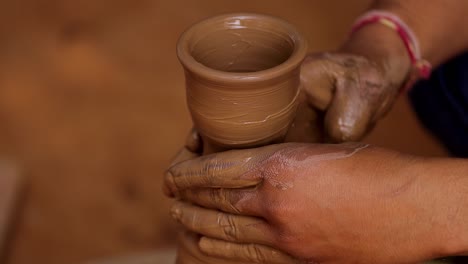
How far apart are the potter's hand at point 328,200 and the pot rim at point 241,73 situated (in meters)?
0.15

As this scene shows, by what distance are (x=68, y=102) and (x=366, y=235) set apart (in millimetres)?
2032

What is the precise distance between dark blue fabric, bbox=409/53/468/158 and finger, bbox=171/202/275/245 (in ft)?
2.42

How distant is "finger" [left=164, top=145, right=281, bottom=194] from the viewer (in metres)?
1.01

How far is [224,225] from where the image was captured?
3.51 feet

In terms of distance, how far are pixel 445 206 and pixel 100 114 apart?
196cm

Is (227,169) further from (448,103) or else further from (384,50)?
(448,103)

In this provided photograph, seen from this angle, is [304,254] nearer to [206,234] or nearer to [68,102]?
[206,234]

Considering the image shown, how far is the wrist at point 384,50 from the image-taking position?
1318 mm

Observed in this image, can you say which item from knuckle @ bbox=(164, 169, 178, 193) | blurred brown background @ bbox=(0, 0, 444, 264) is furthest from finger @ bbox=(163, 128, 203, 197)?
blurred brown background @ bbox=(0, 0, 444, 264)

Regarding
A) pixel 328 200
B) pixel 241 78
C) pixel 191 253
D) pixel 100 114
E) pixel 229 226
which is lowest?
pixel 100 114

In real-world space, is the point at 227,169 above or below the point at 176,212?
above

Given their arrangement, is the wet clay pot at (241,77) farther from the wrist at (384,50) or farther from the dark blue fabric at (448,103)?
the dark blue fabric at (448,103)

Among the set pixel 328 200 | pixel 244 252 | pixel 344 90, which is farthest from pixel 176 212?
pixel 344 90

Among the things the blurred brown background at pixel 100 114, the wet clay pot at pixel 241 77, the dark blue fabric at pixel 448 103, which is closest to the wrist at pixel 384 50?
the dark blue fabric at pixel 448 103
